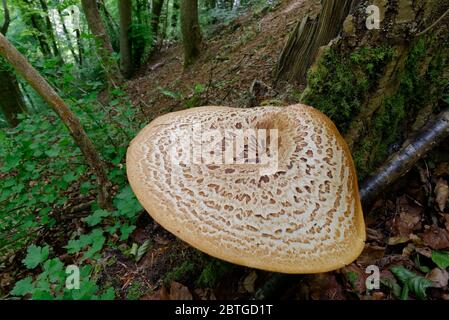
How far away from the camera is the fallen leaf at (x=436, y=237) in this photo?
7.86ft

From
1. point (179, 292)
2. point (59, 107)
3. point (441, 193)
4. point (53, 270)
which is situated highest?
point (59, 107)

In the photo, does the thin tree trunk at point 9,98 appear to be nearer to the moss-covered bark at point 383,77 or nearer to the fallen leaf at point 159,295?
the fallen leaf at point 159,295

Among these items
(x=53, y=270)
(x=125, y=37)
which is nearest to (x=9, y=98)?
(x=125, y=37)

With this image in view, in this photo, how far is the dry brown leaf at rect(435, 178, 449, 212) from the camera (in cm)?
259

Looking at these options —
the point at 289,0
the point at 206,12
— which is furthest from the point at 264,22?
the point at 206,12

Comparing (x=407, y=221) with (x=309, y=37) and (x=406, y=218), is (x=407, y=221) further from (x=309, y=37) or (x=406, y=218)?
(x=309, y=37)

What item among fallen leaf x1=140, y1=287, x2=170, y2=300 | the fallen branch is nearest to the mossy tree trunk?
the fallen branch

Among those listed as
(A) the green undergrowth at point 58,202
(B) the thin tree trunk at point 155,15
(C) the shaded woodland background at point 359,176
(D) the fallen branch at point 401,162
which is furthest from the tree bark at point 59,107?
(B) the thin tree trunk at point 155,15

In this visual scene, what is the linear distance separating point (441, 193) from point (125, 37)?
12.1 metres

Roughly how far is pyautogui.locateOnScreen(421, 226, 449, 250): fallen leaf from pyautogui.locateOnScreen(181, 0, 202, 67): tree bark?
7.72m

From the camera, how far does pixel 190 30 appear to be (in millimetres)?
8406

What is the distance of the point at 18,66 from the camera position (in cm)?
261
